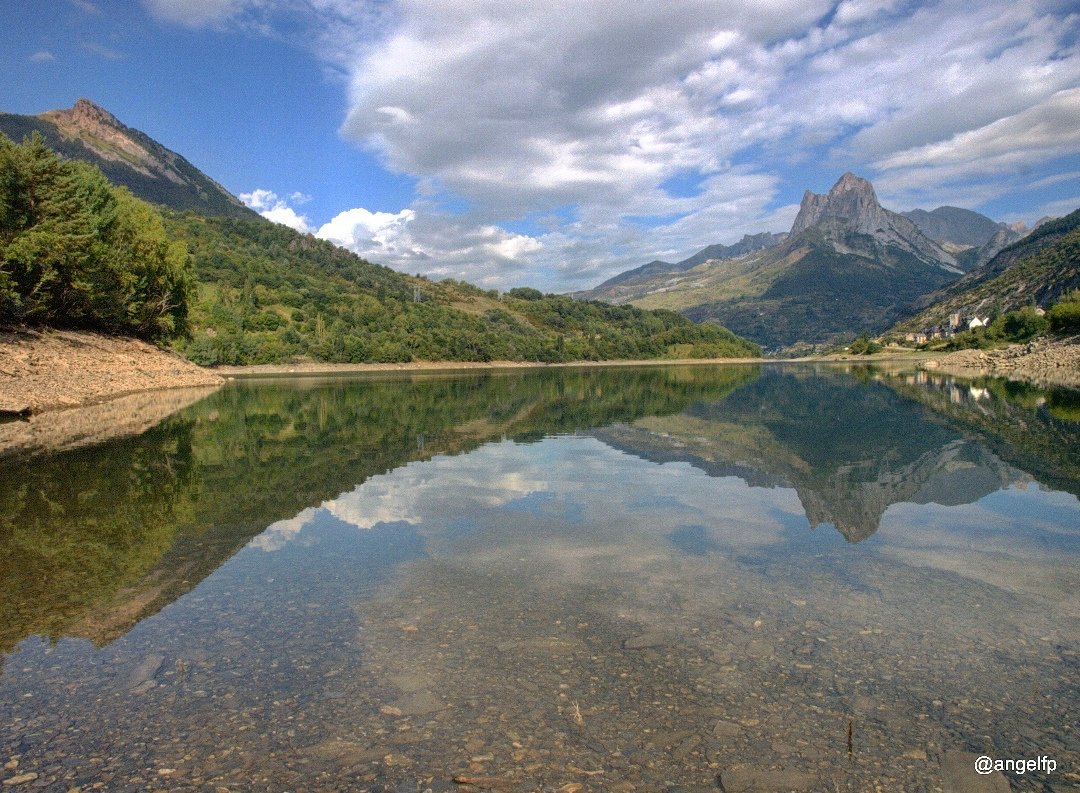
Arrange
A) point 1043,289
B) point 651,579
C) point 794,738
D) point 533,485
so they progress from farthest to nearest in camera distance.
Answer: point 1043,289, point 533,485, point 651,579, point 794,738

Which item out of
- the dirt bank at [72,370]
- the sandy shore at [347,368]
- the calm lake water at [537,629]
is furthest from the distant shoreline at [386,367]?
the calm lake water at [537,629]

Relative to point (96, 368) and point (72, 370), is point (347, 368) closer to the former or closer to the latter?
point (96, 368)

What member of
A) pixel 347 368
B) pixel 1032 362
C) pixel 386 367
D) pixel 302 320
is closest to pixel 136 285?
pixel 347 368

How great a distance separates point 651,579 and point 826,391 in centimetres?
5687

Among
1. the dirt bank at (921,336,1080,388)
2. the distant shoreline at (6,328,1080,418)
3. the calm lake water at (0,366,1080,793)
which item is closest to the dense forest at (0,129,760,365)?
the distant shoreline at (6,328,1080,418)

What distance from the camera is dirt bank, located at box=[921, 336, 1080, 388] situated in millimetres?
78056

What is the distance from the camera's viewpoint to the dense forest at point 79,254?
41656mm

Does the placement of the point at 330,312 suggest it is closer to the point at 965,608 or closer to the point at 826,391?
the point at 826,391

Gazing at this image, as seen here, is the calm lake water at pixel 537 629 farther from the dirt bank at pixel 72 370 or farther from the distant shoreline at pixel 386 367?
the distant shoreline at pixel 386 367

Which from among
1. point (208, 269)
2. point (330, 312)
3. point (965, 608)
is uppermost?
point (208, 269)

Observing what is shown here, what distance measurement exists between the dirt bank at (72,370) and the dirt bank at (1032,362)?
83.7 metres

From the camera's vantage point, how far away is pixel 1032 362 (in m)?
87.6

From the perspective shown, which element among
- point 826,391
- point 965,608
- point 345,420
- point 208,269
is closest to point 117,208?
point 345,420

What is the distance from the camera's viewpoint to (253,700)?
6.75m
